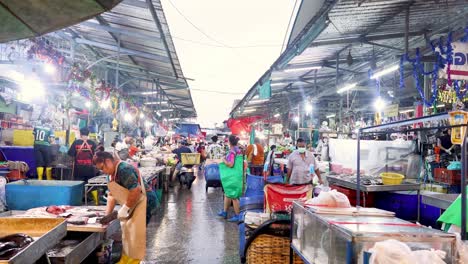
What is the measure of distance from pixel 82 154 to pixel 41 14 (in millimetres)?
5973

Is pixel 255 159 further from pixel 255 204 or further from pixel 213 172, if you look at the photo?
pixel 255 204

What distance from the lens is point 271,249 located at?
4320 millimetres

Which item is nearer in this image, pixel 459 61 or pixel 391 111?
pixel 459 61

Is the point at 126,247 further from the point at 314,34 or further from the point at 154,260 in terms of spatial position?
the point at 314,34

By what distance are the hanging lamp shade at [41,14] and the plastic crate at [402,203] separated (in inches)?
215

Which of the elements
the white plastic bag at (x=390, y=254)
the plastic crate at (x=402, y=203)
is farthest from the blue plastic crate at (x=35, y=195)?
the plastic crate at (x=402, y=203)

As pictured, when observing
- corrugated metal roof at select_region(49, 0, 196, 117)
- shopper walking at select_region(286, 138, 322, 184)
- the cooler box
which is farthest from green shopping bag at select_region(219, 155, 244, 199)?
the cooler box

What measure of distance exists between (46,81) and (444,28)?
387 inches

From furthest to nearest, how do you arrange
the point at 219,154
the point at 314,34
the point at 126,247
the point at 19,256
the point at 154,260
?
1. the point at 219,154
2. the point at 314,34
3. the point at 154,260
4. the point at 126,247
5. the point at 19,256

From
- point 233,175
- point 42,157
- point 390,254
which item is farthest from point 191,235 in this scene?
point 390,254

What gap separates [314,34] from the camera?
6465 millimetres

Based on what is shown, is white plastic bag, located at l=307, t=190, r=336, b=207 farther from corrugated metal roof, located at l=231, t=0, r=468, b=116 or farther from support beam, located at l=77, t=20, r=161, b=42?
support beam, located at l=77, t=20, r=161, b=42

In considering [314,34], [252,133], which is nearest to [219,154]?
[252,133]

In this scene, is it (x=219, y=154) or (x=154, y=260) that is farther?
(x=219, y=154)
